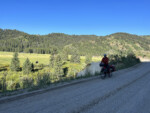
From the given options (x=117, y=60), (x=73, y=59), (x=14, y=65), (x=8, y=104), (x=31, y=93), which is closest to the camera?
(x=8, y=104)

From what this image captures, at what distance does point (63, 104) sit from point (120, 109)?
2.13 meters

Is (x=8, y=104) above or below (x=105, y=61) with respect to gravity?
below

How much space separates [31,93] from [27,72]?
4909cm

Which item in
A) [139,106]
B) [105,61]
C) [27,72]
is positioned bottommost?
[27,72]

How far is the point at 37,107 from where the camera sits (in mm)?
3943

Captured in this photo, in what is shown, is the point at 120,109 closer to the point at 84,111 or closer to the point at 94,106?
the point at 94,106

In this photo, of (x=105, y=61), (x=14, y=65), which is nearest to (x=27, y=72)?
(x=14, y=65)

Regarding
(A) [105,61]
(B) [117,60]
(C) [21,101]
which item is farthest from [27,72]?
(C) [21,101]

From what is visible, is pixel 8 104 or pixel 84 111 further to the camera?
pixel 8 104

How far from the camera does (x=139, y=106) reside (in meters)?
4.53

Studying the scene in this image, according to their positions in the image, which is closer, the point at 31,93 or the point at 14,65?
the point at 31,93

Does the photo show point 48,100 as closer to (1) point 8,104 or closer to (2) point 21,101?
(2) point 21,101

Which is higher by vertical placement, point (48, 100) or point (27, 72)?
point (48, 100)

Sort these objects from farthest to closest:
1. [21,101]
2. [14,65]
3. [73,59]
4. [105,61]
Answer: [73,59]
[14,65]
[105,61]
[21,101]
